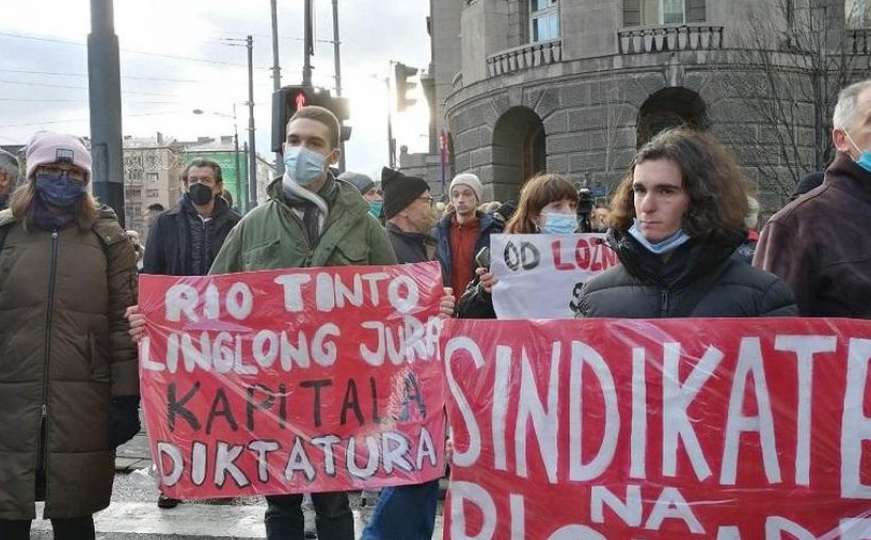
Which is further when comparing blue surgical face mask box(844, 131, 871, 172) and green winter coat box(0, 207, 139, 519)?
green winter coat box(0, 207, 139, 519)

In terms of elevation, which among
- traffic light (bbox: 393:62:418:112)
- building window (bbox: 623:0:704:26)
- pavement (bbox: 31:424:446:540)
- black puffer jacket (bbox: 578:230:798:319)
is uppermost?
building window (bbox: 623:0:704:26)

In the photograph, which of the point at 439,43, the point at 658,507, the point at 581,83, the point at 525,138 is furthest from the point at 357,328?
the point at 439,43

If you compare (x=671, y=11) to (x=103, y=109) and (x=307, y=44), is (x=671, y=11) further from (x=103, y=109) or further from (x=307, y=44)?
(x=103, y=109)

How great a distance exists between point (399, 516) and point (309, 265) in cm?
119

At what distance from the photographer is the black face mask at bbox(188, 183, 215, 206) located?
18.7 feet

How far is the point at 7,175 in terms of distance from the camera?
16.7 ft

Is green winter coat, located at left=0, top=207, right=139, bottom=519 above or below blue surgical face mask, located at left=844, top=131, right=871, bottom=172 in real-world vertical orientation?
below

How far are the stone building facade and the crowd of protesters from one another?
13396mm

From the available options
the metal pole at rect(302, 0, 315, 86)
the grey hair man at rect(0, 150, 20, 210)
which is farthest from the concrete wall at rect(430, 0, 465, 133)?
the grey hair man at rect(0, 150, 20, 210)

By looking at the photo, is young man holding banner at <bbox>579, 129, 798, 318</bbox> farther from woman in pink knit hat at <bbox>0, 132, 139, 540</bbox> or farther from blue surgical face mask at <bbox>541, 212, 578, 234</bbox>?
blue surgical face mask at <bbox>541, 212, 578, 234</bbox>

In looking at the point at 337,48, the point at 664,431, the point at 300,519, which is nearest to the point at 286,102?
the point at 300,519

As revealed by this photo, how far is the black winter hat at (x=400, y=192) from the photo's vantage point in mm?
5229

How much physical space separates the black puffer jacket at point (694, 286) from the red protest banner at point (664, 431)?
8 centimetres

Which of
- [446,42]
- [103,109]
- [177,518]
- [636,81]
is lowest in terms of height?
[177,518]
